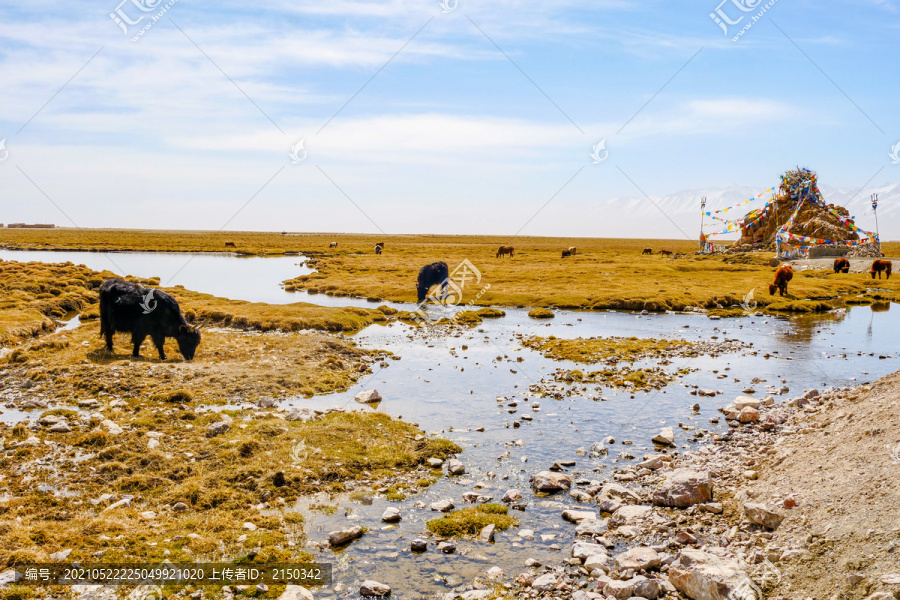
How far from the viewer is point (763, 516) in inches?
359

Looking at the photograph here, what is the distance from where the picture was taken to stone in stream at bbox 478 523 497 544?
9398 mm

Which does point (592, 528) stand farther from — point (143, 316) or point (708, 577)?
point (143, 316)

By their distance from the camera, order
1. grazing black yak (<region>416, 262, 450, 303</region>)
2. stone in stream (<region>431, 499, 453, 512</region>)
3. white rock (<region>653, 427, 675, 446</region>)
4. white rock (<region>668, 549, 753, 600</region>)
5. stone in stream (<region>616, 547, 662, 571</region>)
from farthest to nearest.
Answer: grazing black yak (<region>416, 262, 450, 303</region>)
white rock (<region>653, 427, 675, 446</region>)
stone in stream (<region>431, 499, 453, 512</region>)
stone in stream (<region>616, 547, 662, 571</region>)
white rock (<region>668, 549, 753, 600</region>)

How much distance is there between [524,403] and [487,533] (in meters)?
7.69

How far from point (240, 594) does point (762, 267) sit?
67571mm

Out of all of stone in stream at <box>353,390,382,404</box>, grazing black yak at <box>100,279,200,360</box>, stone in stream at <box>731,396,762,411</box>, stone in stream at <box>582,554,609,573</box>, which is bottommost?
stone in stream at <box>582,554,609,573</box>

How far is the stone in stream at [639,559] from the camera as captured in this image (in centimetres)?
827

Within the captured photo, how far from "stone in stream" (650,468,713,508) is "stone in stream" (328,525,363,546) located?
5230 mm

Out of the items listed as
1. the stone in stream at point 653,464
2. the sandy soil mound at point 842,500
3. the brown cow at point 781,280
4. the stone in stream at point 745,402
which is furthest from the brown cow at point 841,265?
Result: the stone in stream at point 653,464

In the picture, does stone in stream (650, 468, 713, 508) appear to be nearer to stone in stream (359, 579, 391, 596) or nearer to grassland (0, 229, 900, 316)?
stone in stream (359, 579, 391, 596)

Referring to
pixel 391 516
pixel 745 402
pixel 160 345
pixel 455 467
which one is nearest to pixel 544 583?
pixel 391 516

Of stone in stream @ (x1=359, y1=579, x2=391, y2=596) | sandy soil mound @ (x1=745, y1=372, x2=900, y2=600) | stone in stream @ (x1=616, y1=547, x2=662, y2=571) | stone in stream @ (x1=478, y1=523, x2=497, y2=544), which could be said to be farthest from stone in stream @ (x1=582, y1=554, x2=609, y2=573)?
stone in stream @ (x1=359, y1=579, x2=391, y2=596)

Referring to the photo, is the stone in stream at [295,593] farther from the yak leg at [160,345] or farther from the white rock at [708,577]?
the yak leg at [160,345]

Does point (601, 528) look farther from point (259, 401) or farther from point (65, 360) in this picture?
point (65, 360)
